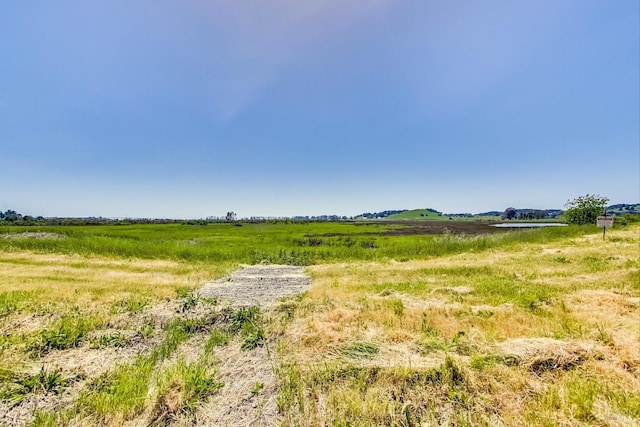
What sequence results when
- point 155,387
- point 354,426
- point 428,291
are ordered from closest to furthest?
point 354,426, point 155,387, point 428,291

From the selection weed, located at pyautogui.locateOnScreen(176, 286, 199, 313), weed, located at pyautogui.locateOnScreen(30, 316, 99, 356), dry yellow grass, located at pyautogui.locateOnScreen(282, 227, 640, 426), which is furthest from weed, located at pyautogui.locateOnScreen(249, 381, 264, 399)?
weed, located at pyautogui.locateOnScreen(176, 286, 199, 313)

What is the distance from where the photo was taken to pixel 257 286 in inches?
637

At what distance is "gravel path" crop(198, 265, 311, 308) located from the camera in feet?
41.1

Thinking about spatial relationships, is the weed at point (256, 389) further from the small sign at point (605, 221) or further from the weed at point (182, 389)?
the small sign at point (605, 221)

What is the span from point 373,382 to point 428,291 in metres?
8.14

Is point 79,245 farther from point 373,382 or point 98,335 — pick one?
point 373,382

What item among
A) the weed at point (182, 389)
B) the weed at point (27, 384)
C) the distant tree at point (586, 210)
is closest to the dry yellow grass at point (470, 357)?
the weed at point (182, 389)

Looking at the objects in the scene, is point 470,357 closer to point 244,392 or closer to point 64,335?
point 244,392

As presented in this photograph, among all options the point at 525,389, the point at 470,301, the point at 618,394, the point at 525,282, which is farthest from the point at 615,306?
the point at 525,389

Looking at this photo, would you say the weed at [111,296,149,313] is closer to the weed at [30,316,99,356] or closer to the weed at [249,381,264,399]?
the weed at [30,316,99,356]

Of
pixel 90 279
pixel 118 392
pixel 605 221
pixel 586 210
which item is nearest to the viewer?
pixel 118 392

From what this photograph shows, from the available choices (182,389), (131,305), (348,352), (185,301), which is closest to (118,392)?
(182,389)

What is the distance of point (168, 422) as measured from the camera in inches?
180

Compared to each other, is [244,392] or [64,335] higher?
[64,335]
